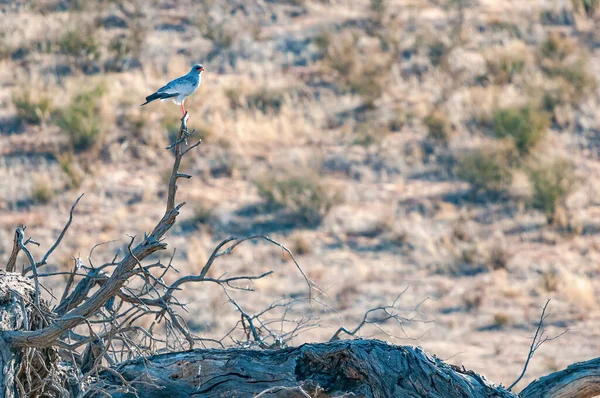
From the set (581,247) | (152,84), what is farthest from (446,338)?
(152,84)

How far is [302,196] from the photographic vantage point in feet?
58.5

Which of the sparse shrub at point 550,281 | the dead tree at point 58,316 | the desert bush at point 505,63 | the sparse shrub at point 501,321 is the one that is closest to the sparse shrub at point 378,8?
the desert bush at point 505,63

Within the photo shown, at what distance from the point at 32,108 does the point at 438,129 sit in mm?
7618

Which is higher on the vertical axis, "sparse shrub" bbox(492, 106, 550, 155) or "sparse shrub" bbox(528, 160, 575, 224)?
"sparse shrub" bbox(492, 106, 550, 155)

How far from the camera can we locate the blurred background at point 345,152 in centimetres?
1550

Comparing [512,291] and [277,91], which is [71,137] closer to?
[277,91]

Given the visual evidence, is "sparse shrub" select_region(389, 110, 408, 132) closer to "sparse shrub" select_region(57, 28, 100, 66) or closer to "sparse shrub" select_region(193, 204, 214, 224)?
"sparse shrub" select_region(193, 204, 214, 224)

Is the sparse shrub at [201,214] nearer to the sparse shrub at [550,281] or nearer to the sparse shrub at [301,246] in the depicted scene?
the sparse shrub at [301,246]

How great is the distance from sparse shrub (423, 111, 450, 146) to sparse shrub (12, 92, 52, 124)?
7207 millimetres

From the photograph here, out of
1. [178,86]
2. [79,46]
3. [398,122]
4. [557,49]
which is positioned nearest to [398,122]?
[398,122]

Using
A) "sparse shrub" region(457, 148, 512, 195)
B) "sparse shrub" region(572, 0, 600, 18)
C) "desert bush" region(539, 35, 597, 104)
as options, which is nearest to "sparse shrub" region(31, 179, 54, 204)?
"sparse shrub" region(457, 148, 512, 195)

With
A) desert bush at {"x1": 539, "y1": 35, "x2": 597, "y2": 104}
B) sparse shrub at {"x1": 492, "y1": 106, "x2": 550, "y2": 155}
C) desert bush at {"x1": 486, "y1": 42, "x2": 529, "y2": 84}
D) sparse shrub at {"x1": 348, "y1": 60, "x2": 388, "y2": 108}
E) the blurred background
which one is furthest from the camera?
desert bush at {"x1": 486, "y1": 42, "x2": 529, "y2": 84}

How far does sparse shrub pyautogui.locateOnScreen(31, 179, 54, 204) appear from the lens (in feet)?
58.0

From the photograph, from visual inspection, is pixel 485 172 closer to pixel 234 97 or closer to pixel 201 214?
pixel 201 214
